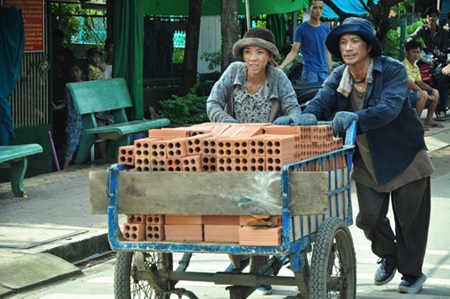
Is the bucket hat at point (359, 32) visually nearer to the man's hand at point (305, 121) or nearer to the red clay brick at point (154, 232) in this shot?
the man's hand at point (305, 121)

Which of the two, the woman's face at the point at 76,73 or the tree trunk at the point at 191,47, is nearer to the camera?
the woman's face at the point at 76,73

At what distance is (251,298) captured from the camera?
7035 mm

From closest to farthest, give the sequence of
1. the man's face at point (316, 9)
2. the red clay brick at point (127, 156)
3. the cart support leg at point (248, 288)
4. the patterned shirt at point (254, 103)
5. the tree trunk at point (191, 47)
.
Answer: the red clay brick at point (127, 156) < the cart support leg at point (248, 288) < the patterned shirt at point (254, 103) < the man's face at point (316, 9) < the tree trunk at point (191, 47)

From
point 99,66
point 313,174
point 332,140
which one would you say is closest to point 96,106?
point 99,66

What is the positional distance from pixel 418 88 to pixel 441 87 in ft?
6.55

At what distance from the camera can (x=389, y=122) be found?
667 centimetres

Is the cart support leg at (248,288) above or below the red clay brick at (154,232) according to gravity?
below

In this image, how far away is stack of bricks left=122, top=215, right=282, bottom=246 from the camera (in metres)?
5.19

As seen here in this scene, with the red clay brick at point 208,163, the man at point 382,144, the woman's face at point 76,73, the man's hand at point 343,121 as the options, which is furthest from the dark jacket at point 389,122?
the woman's face at point 76,73

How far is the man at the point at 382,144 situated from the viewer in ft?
22.0

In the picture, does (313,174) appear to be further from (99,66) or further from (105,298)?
(99,66)

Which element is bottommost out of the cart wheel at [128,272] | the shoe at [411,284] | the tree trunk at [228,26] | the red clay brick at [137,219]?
the shoe at [411,284]

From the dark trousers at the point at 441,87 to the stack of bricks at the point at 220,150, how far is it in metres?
14.2

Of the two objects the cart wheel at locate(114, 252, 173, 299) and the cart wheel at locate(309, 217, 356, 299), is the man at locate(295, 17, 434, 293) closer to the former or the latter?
the cart wheel at locate(309, 217, 356, 299)
